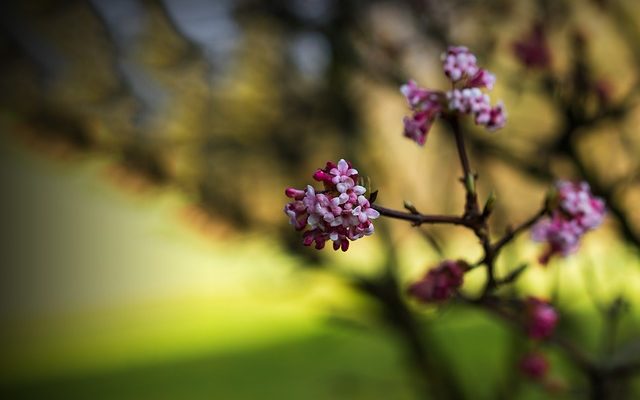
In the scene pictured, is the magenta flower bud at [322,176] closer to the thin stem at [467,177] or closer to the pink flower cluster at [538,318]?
the thin stem at [467,177]

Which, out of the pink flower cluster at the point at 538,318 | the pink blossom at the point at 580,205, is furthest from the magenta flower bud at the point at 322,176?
the pink flower cluster at the point at 538,318

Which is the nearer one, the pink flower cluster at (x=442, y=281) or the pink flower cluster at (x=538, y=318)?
the pink flower cluster at (x=442, y=281)

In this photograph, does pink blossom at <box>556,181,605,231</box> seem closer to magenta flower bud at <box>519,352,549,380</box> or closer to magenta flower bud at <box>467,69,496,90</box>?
magenta flower bud at <box>467,69,496,90</box>

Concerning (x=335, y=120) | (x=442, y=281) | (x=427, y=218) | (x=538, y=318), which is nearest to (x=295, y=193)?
(x=427, y=218)

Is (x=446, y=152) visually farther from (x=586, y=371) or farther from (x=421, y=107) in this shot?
(x=421, y=107)

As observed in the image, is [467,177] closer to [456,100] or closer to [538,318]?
[456,100]

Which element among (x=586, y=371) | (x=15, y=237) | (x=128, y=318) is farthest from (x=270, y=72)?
(x=128, y=318)

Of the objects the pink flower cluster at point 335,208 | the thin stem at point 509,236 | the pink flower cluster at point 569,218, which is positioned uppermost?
the pink flower cluster at point 569,218

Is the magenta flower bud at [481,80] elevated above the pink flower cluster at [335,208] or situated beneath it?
elevated above
